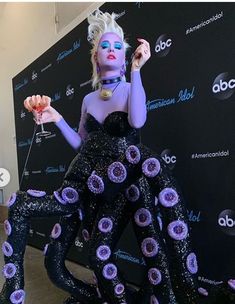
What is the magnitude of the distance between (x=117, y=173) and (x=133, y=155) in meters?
0.09

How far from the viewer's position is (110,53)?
48.9 inches

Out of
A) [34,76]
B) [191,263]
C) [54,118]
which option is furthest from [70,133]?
[34,76]

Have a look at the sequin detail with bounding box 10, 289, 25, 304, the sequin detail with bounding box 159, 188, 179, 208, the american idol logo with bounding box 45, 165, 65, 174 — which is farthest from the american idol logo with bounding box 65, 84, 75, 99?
the sequin detail with bounding box 10, 289, 25, 304

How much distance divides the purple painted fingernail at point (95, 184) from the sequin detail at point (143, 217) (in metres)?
0.16

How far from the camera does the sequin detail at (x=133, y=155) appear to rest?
1.18m

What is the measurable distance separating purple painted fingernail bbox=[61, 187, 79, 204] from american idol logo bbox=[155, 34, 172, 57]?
86 cm

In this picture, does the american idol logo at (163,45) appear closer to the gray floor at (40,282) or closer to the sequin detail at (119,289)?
the sequin detail at (119,289)

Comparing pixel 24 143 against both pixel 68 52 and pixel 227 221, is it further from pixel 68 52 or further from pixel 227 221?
pixel 227 221

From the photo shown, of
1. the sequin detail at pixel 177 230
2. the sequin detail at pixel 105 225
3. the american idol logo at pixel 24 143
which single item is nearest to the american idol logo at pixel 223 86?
the sequin detail at pixel 177 230

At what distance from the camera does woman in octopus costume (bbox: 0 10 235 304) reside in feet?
3.70

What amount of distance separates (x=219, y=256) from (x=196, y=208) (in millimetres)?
219

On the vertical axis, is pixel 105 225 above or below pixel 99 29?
below

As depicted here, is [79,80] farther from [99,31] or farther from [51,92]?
[99,31]

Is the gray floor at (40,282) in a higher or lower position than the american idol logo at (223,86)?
lower
